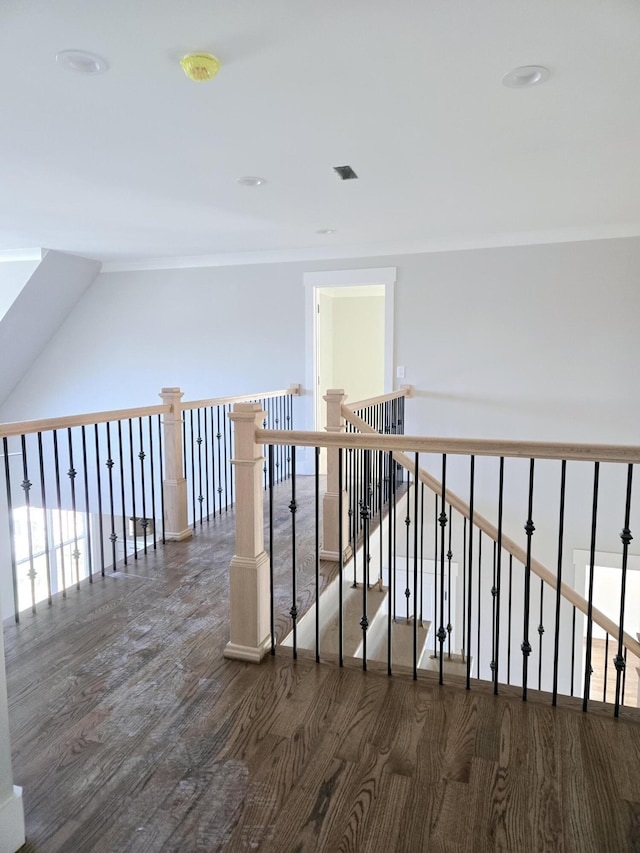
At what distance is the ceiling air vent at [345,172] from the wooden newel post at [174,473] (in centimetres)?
189

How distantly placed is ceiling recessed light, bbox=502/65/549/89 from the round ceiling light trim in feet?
4.05

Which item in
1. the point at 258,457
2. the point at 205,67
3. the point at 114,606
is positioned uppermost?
the point at 205,67

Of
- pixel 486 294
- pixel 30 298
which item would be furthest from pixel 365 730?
pixel 30 298

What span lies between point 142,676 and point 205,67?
2.54 metres

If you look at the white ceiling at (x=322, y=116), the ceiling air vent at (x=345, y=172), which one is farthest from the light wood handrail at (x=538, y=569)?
the white ceiling at (x=322, y=116)

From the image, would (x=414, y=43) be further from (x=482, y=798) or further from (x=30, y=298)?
(x=30, y=298)

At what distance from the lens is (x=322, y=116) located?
2748 mm

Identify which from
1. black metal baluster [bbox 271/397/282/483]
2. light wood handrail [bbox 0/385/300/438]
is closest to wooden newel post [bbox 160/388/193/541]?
light wood handrail [bbox 0/385/300/438]

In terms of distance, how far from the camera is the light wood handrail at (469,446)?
1.85 metres

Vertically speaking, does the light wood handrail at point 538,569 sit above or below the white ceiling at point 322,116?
below

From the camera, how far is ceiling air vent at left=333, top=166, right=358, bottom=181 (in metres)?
3.49

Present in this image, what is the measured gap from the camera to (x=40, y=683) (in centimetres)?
226

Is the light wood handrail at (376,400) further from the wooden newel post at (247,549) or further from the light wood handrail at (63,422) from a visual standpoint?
the light wood handrail at (63,422)

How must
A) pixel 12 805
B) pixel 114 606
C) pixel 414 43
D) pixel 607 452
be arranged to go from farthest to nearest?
pixel 114 606 < pixel 414 43 < pixel 607 452 < pixel 12 805
